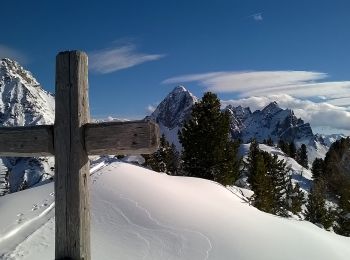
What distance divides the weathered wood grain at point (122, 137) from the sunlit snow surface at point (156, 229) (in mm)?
5312

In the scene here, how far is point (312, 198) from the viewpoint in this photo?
123 ft

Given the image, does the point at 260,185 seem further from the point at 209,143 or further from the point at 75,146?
the point at 75,146

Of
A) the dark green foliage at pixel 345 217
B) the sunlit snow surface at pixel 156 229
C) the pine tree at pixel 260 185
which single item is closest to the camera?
the sunlit snow surface at pixel 156 229

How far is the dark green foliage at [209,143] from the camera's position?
28766mm

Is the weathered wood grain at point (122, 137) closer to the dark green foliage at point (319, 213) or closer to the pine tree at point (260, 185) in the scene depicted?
the pine tree at point (260, 185)

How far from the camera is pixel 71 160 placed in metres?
3.34

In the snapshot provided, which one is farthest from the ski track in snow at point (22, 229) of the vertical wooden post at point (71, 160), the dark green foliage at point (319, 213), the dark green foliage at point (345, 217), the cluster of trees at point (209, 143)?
the dark green foliage at point (345, 217)

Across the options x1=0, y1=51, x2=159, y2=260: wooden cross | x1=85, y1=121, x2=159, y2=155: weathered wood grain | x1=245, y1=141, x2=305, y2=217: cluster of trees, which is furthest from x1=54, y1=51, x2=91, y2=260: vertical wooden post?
x1=245, y1=141, x2=305, y2=217: cluster of trees

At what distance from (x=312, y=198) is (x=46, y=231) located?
105 feet

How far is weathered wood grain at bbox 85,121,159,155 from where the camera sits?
10.4 ft

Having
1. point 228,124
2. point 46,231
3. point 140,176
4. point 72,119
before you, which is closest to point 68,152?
point 72,119

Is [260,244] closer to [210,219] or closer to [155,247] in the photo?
[210,219]

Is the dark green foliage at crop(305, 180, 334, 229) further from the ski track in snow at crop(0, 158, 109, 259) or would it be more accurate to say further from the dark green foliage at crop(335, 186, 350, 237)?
the ski track in snow at crop(0, 158, 109, 259)

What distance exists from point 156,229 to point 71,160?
22.7 feet
